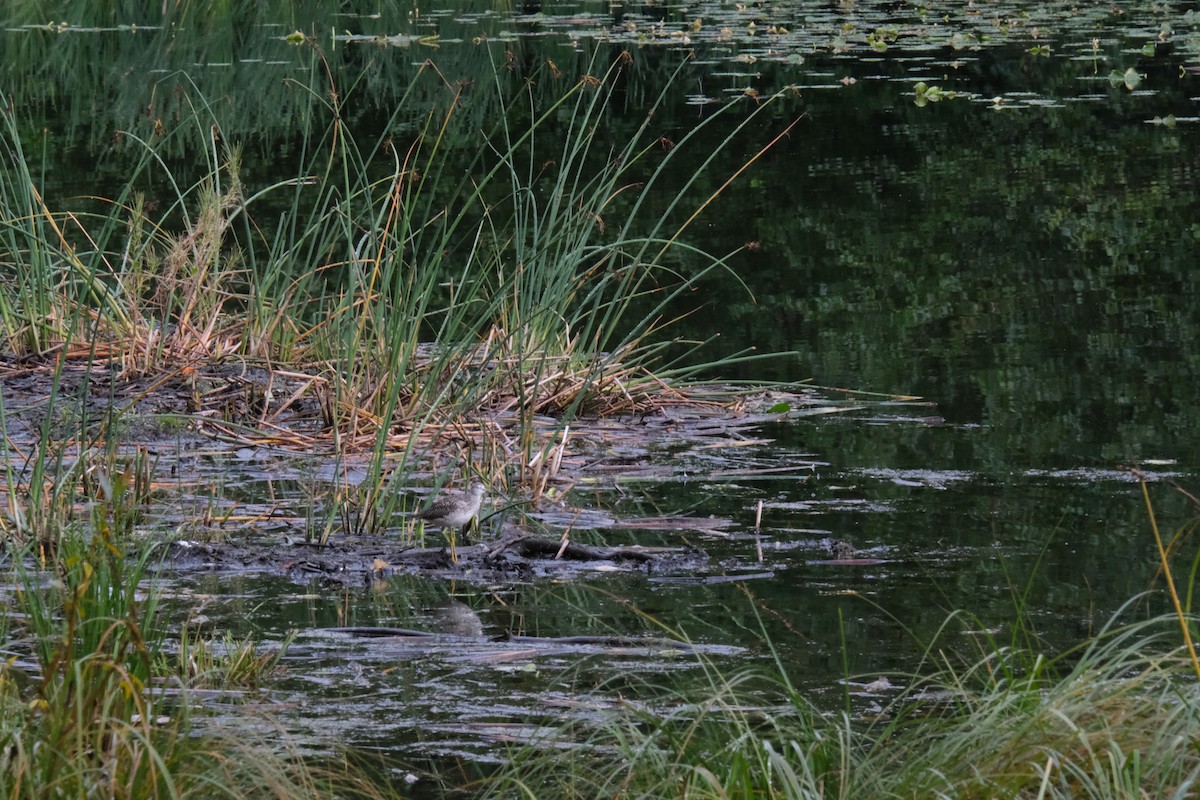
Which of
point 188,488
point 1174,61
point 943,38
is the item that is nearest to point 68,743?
point 188,488

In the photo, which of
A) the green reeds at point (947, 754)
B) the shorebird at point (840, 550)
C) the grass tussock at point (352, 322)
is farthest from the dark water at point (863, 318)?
the grass tussock at point (352, 322)

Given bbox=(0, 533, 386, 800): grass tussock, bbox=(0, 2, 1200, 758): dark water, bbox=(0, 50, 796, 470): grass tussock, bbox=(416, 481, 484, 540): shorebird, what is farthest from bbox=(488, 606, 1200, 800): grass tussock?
bbox=(0, 50, 796, 470): grass tussock

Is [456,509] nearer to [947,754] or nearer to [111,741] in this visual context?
[111,741]

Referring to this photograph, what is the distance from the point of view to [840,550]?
4.82m

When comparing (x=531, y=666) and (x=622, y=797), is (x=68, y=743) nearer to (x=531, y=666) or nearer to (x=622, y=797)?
(x=622, y=797)

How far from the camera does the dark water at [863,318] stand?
4.14 meters

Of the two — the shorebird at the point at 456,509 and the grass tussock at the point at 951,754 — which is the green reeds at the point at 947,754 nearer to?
the grass tussock at the point at 951,754

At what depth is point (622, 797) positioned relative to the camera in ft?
9.59

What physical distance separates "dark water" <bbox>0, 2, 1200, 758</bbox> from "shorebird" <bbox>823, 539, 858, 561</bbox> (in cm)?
4

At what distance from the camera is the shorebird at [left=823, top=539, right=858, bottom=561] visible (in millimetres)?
4777

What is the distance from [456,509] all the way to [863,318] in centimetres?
356

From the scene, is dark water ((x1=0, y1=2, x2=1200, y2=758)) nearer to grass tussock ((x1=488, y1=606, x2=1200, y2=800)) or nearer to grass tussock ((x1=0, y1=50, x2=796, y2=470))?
grass tussock ((x1=488, y1=606, x2=1200, y2=800))

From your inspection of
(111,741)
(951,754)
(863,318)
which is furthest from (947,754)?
(863,318)

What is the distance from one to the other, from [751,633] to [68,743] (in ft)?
5.66
